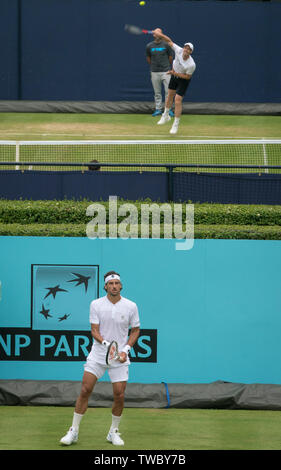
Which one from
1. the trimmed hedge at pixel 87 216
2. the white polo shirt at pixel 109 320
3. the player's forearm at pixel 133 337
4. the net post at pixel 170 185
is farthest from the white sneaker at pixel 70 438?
the net post at pixel 170 185

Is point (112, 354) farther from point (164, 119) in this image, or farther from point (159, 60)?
point (159, 60)

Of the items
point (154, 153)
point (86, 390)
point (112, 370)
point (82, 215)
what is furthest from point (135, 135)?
point (86, 390)

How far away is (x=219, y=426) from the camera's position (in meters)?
8.93

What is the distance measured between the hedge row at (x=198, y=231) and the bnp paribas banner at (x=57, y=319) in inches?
40.2

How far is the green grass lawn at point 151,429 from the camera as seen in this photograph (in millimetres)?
7852

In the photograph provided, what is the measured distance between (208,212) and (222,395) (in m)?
3.59

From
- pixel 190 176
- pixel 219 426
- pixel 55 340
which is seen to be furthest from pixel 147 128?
pixel 219 426

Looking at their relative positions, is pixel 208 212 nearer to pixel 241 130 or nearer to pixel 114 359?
pixel 114 359

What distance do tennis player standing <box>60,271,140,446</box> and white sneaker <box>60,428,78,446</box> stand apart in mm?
145

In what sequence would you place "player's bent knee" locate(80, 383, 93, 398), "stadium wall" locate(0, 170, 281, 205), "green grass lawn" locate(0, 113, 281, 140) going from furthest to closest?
"green grass lawn" locate(0, 113, 281, 140), "stadium wall" locate(0, 170, 281, 205), "player's bent knee" locate(80, 383, 93, 398)

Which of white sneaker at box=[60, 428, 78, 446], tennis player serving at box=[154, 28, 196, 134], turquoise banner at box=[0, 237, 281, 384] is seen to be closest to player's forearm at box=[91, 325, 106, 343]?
white sneaker at box=[60, 428, 78, 446]

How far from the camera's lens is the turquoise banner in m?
10.4

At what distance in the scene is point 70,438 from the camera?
300 inches

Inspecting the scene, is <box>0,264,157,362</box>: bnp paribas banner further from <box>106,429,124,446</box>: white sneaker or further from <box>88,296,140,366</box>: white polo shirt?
<box>106,429,124,446</box>: white sneaker
